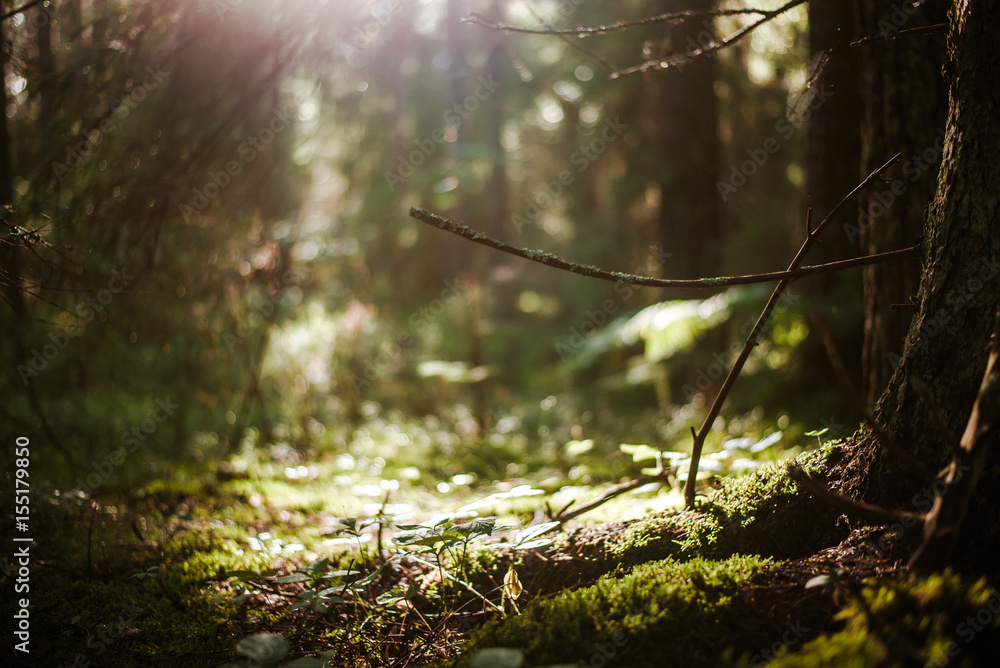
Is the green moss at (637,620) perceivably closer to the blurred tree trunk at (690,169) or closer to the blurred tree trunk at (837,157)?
the blurred tree trunk at (837,157)

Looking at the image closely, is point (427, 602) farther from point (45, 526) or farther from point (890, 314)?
point (890, 314)

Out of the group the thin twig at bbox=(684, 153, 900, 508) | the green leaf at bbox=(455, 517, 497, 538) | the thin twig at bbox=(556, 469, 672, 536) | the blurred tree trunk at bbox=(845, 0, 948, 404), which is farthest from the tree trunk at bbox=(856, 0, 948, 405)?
the green leaf at bbox=(455, 517, 497, 538)

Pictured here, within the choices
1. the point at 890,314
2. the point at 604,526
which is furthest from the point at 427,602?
the point at 890,314

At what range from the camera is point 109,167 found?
3.94 metres

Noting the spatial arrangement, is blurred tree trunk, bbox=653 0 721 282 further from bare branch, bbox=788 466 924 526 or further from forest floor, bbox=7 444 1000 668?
bare branch, bbox=788 466 924 526

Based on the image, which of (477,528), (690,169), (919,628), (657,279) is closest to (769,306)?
(657,279)

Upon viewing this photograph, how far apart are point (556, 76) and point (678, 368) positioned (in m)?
9.81

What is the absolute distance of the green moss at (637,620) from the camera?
1662mm

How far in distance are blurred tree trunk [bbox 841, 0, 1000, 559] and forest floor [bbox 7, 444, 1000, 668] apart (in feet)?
1.03

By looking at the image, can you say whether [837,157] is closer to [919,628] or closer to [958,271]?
[958,271]

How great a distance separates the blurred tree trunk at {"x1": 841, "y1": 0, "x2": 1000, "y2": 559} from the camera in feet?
5.70

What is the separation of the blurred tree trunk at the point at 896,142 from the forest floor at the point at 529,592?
1068 mm

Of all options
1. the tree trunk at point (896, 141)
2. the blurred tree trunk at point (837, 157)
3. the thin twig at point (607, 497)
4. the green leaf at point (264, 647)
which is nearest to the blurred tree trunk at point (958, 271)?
the tree trunk at point (896, 141)

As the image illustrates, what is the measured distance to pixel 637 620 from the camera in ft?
5.59
